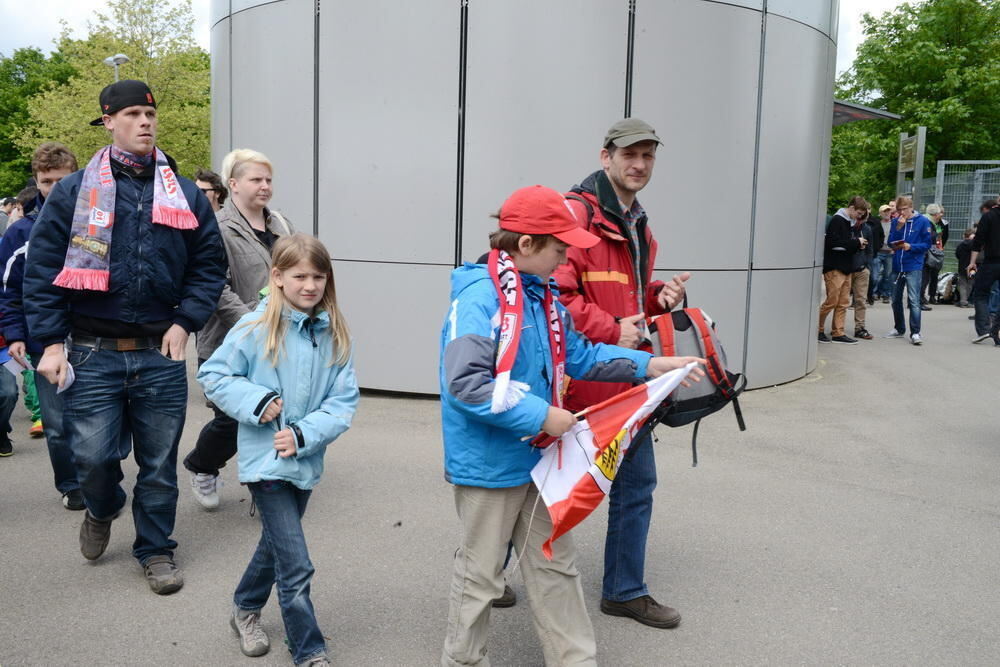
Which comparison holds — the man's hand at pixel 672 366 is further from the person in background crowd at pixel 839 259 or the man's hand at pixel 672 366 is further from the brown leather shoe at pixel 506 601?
the person in background crowd at pixel 839 259

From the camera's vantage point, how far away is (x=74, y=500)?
506cm

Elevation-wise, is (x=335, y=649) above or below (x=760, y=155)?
below

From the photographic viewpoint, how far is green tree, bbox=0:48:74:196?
47.0 metres

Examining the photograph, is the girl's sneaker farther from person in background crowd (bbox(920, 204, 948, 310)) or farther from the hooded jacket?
person in background crowd (bbox(920, 204, 948, 310))

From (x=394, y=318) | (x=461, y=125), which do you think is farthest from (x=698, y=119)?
(x=394, y=318)

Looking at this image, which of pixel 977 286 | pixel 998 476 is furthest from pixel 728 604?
pixel 977 286

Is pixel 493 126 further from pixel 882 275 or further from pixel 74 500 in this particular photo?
pixel 882 275

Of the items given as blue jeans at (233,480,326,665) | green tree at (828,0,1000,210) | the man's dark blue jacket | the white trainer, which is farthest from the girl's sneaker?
green tree at (828,0,1000,210)

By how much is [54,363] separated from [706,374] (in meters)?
2.67

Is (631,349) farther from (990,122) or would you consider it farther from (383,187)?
(990,122)

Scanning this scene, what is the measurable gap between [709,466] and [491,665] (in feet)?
10.4

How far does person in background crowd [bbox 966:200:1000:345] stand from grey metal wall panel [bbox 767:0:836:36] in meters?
4.62

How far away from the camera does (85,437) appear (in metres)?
3.90

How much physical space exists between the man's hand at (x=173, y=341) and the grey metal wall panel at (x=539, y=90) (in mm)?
3889
